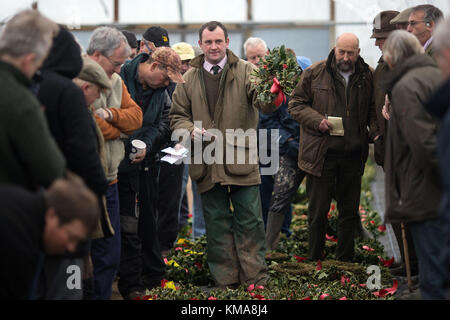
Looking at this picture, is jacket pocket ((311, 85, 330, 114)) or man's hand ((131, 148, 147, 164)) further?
jacket pocket ((311, 85, 330, 114))

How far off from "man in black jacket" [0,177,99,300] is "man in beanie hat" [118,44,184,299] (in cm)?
265

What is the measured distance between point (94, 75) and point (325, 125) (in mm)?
2955

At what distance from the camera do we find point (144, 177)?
7.05 metres

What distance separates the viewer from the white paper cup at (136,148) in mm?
6688

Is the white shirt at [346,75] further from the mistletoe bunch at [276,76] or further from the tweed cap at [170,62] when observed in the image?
the tweed cap at [170,62]

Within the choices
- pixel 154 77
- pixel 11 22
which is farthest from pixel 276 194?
pixel 11 22

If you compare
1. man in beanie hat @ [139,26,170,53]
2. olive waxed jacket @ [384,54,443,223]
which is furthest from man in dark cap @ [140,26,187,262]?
olive waxed jacket @ [384,54,443,223]

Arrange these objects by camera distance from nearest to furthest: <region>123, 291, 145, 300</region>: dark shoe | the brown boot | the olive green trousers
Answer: <region>123, 291, 145, 300</region>: dark shoe, the olive green trousers, the brown boot

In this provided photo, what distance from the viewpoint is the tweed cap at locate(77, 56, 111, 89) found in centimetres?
546

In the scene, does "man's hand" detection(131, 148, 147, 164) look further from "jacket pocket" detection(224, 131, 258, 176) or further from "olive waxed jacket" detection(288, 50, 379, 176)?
"olive waxed jacket" detection(288, 50, 379, 176)

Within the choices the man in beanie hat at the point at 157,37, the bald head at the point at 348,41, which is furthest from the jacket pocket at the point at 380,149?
the man in beanie hat at the point at 157,37

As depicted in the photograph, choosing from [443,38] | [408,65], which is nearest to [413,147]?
[408,65]

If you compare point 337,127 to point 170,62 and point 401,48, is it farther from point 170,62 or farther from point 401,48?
point 401,48
